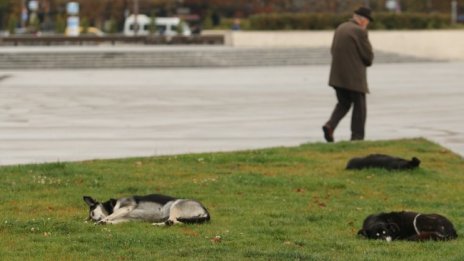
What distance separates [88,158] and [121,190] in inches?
156

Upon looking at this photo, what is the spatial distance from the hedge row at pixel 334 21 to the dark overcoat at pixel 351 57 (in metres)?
43.1

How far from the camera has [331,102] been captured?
2723cm

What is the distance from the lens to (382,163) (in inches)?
506

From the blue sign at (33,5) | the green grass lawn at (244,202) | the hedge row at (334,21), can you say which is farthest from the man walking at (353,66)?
the blue sign at (33,5)

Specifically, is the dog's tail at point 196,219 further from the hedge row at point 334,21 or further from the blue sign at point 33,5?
the blue sign at point 33,5

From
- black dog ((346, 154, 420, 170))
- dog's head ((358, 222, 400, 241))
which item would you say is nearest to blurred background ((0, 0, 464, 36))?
black dog ((346, 154, 420, 170))

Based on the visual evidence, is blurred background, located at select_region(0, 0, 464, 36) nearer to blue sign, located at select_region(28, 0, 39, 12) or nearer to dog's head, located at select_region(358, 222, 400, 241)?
blue sign, located at select_region(28, 0, 39, 12)

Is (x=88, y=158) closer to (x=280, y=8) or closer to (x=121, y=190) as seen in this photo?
(x=121, y=190)

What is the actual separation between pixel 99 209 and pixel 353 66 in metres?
8.01

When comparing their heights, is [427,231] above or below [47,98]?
above

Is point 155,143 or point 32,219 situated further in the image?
point 155,143

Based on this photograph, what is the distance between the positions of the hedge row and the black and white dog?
50856mm

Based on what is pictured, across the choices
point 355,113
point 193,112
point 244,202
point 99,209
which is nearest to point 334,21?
point 193,112

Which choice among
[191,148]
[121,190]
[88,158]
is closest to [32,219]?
[121,190]
